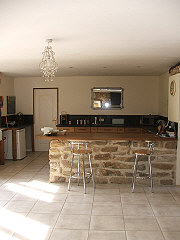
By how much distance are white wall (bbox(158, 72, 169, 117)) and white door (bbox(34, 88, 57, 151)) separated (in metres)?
3.28

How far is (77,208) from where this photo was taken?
4.14 m

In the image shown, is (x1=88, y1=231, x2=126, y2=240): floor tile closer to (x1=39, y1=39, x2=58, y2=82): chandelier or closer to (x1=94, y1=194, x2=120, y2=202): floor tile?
(x1=94, y1=194, x2=120, y2=202): floor tile

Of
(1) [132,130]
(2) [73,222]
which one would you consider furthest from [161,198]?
(1) [132,130]

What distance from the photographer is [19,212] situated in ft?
13.1

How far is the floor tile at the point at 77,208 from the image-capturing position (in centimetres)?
398

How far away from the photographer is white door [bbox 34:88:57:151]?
27.7ft

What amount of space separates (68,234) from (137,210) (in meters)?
1.25

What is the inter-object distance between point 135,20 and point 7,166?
5222mm

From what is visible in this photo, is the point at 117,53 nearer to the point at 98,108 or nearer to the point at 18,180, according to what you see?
the point at 18,180

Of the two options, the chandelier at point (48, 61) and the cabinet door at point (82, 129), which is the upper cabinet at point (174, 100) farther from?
the cabinet door at point (82, 129)

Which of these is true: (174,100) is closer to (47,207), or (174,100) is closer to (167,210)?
(167,210)

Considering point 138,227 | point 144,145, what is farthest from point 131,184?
point 138,227

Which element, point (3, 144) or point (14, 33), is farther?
point (3, 144)

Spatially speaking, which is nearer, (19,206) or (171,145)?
(19,206)
